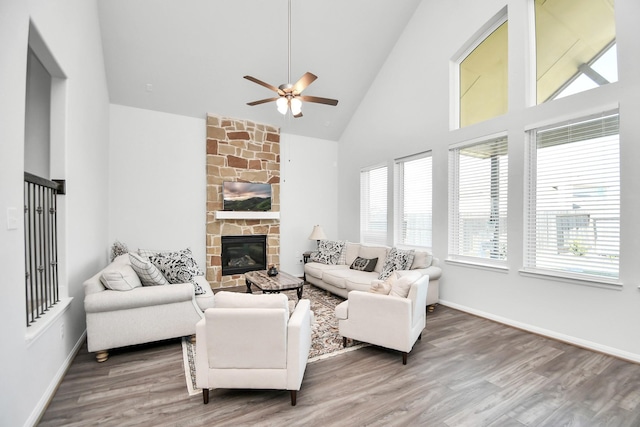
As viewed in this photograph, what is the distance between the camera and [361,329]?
2.95 metres

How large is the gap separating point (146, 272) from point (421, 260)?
3657 millimetres

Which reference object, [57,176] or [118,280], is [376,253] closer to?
[118,280]

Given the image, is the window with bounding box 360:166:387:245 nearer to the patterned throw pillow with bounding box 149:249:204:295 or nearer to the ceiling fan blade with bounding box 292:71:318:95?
the ceiling fan blade with bounding box 292:71:318:95

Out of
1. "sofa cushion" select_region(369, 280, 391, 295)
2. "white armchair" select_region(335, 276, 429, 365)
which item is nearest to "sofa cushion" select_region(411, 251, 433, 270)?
"white armchair" select_region(335, 276, 429, 365)

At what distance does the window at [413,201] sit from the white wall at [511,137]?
0.25m

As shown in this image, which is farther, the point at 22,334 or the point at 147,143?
the point at 147,143

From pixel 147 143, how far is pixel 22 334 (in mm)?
4254

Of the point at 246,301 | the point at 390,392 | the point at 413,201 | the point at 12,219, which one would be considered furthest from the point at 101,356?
the point at 413,201

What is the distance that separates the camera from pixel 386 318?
2811 millimetres

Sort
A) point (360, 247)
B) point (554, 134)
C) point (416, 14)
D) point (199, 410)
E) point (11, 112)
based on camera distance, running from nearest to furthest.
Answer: point (11, 112)
point (199, 410)
point (554, 134)
point (416, 14)
point (360, 247)

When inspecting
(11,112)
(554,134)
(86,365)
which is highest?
(554,134)

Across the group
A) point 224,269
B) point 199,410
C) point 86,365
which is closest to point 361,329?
point 199,410

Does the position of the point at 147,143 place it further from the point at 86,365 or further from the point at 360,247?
the point at 360,247

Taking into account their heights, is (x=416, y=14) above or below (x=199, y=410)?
above
